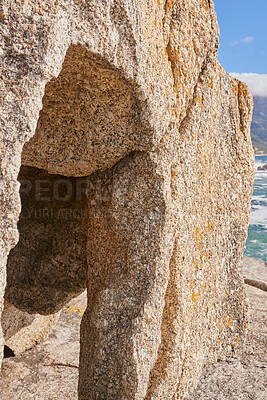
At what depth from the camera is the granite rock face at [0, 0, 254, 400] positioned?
211 cm

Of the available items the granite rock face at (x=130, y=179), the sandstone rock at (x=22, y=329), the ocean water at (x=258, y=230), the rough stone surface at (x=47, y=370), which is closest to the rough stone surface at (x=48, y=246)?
the granite rock face at (x=130, y=179)

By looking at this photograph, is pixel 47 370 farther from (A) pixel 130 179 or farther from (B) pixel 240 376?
(A) pixel 130 179

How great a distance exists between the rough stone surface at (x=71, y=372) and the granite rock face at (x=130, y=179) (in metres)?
0.16

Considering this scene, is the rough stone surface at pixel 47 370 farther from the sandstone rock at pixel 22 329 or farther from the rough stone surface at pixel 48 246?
the rough stone surface at pixel 48 246

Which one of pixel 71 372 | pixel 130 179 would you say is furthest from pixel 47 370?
pixel 130 179

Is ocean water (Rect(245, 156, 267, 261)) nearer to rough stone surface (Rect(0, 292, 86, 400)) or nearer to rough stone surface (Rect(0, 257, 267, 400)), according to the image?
rough stone surface (Rect(0, 257, 267, 400))

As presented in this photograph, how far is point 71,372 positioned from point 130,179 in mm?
2391

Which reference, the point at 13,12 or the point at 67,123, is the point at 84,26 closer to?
the point at 13,12

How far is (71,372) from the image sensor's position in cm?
435

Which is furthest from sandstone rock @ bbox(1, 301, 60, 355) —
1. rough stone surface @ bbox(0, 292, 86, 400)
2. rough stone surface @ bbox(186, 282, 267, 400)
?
rough stone surface @ bbox(186, 282, 267, 400)

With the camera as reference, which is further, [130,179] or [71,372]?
[71,372]

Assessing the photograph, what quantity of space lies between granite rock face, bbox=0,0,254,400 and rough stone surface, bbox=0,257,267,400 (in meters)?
0.16

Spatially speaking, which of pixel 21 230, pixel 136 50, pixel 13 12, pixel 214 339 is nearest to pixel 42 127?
pixel 136 50

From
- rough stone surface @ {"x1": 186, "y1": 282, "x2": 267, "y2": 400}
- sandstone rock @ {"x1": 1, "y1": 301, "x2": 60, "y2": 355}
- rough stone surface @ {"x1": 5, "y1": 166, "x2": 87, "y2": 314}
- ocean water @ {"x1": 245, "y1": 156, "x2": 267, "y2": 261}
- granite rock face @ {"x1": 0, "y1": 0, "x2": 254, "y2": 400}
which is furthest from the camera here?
ocean water @ {"x1": 245, "y1": 156, "x2": 267, "y2": 261}
